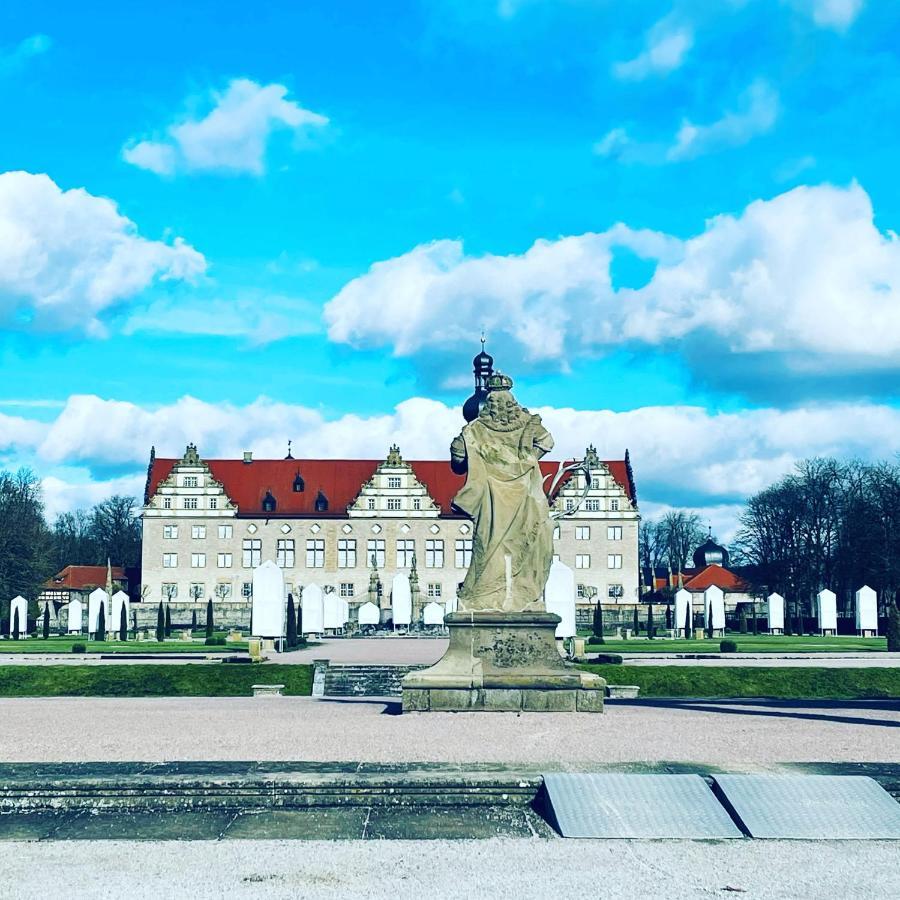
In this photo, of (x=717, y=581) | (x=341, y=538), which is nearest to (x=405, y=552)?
(x=341, y=538)

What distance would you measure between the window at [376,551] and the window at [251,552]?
24.0 ft

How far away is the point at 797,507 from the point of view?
6744 cm

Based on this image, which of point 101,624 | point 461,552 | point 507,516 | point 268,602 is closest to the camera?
point 507,516

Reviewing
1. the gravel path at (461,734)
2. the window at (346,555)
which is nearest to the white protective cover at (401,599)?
the window at (346,555)

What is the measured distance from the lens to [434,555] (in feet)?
249

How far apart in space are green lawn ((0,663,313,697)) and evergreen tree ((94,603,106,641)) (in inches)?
898

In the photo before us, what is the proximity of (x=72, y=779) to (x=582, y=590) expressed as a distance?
2720 inches

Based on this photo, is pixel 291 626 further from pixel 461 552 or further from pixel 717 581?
pixel 717 581

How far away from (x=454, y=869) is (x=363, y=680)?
1618 cm

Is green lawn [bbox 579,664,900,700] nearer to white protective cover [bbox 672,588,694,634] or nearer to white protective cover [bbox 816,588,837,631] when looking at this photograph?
white protective cover [bbox 816,588,837,631]

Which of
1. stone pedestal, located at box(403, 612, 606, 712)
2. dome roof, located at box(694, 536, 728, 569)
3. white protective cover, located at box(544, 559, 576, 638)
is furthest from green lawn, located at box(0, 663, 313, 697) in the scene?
dome roof, located at box(694, 536, 728, 569)

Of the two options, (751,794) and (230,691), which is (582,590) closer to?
(230,691)

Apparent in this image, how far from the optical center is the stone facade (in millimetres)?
75000

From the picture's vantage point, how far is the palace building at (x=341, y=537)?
75.0m
